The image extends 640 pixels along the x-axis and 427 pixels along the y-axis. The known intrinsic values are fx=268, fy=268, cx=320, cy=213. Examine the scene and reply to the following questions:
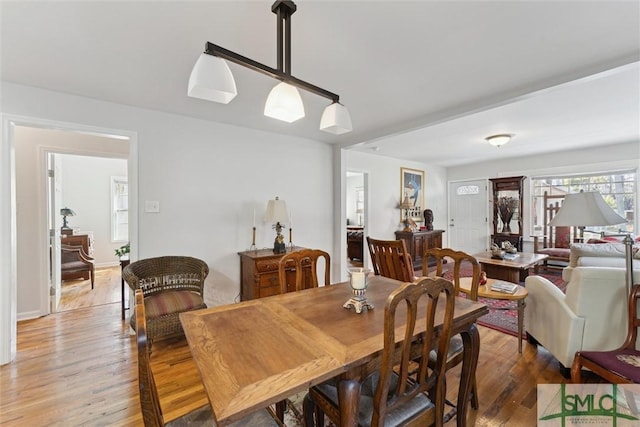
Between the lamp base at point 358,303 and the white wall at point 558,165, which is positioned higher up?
the white wall at point 558,165

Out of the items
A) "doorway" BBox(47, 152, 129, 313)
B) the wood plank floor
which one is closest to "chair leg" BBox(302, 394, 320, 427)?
the wood plank floor

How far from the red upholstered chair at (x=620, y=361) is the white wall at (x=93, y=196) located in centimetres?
739

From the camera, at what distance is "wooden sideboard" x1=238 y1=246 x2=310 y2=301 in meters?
2.97

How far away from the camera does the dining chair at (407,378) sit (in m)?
0.98

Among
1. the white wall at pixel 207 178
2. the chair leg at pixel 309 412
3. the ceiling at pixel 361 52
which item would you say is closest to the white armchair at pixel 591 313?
the ceiling at pixel 361 52

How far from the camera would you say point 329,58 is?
1899 mm

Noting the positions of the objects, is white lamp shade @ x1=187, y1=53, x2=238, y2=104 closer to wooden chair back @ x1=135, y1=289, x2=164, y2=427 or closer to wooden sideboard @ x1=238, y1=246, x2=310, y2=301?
wooden chair back @ x1=135, y1=289, x2=164, y2=427

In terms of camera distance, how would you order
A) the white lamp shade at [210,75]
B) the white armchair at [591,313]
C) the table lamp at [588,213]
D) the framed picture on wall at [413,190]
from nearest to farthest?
1. the white lamp shade at [210,75]
2. the white armchair at [591,313]
3. the table lamp at [588,213]
4. the framed picture on wall at [413,190]

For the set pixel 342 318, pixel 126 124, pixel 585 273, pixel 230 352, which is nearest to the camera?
pixel 230 352

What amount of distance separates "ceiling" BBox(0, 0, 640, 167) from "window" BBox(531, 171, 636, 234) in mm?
2515

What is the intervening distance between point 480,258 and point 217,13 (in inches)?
171

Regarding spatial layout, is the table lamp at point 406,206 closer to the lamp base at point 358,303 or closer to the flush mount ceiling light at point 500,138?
the flush mount ceiling light at point 500,138

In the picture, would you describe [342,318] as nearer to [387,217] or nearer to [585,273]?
[585,273]

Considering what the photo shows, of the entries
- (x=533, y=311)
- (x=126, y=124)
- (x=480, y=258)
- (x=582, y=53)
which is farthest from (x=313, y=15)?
(x=480, y=258)
